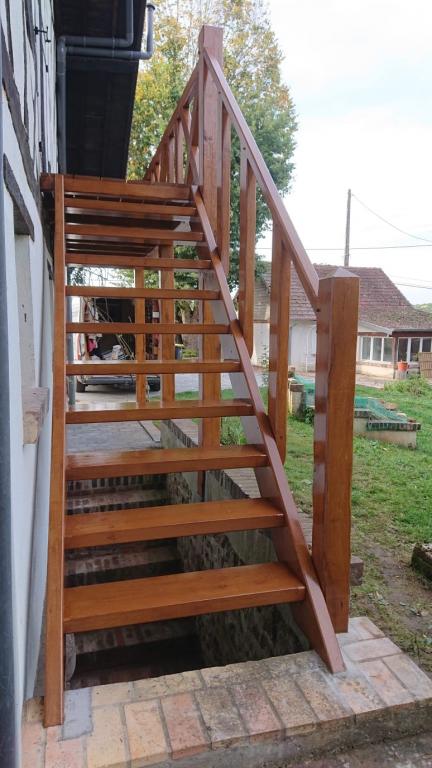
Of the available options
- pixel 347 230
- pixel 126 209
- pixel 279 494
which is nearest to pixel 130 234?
pixel 126 209

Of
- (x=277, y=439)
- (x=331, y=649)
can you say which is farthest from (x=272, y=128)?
(x=331, y=649)

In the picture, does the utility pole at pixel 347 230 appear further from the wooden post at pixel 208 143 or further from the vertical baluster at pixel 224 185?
the vertical baluster at pixel 224 185

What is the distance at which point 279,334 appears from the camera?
2227 millimetres

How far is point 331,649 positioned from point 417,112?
2219 centimetres

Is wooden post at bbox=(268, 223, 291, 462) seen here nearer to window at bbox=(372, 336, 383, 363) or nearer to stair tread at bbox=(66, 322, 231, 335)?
stair tread at bbox=(66, 322, 231, 335)

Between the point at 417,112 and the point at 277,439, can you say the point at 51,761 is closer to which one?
the point at 277,439

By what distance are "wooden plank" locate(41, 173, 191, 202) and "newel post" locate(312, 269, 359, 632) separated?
2.05m

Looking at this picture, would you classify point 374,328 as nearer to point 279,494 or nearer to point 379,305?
point 379,305

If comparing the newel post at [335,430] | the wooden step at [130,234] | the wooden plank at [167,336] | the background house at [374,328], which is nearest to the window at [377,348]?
the background house at [374,328]

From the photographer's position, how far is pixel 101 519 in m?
1.97

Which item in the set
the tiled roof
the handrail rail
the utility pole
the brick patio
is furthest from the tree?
the brick patio

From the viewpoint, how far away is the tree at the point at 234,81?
37.6 feet

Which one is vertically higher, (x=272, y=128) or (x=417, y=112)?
(x=417, y=112)

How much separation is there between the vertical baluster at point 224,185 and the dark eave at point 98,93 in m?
2.40
